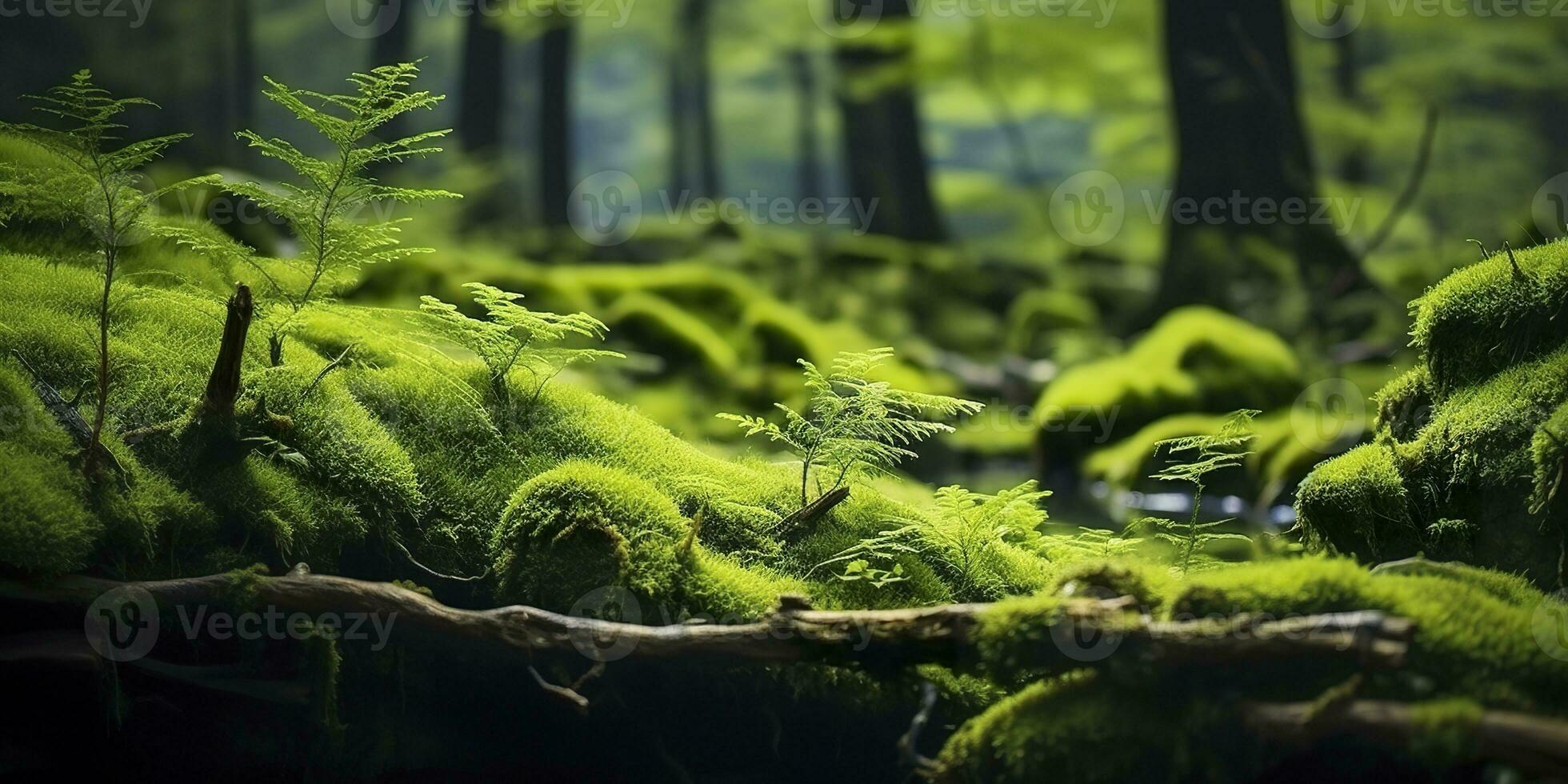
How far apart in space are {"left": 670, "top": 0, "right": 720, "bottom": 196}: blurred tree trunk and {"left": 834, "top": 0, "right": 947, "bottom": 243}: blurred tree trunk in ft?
22.6

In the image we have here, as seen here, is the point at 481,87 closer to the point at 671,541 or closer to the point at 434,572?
the point at 434,572

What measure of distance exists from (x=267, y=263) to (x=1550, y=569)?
482 centimetres

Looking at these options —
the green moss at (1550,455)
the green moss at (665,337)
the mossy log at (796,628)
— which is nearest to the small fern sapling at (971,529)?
the mossy log at (796,628)

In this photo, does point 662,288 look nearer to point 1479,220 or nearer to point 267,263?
point 267,263

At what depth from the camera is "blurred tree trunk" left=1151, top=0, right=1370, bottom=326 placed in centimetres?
1100

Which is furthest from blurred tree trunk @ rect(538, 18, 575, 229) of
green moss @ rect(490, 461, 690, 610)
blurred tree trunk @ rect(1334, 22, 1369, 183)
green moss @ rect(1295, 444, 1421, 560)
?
green moss @ rect(1295, 444, 1421, 560)

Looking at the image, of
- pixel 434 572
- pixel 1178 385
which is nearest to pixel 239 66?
pixel 1178 385

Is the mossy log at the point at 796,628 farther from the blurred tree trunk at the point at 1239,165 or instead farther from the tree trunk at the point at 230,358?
the blurred tree trunk at the point at 1239,165

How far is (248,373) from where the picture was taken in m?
3.99

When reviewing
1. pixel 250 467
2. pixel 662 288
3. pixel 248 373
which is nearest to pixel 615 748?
pixel 250 467

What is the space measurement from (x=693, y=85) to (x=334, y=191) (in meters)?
25.4

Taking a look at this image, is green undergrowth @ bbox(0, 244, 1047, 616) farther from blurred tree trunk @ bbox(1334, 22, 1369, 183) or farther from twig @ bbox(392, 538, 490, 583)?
blurred tree trunk @ bbox(1334, 22, 1369, 183)

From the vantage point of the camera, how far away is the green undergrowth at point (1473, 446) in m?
3.47

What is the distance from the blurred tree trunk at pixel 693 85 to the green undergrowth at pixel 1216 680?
20738mm
